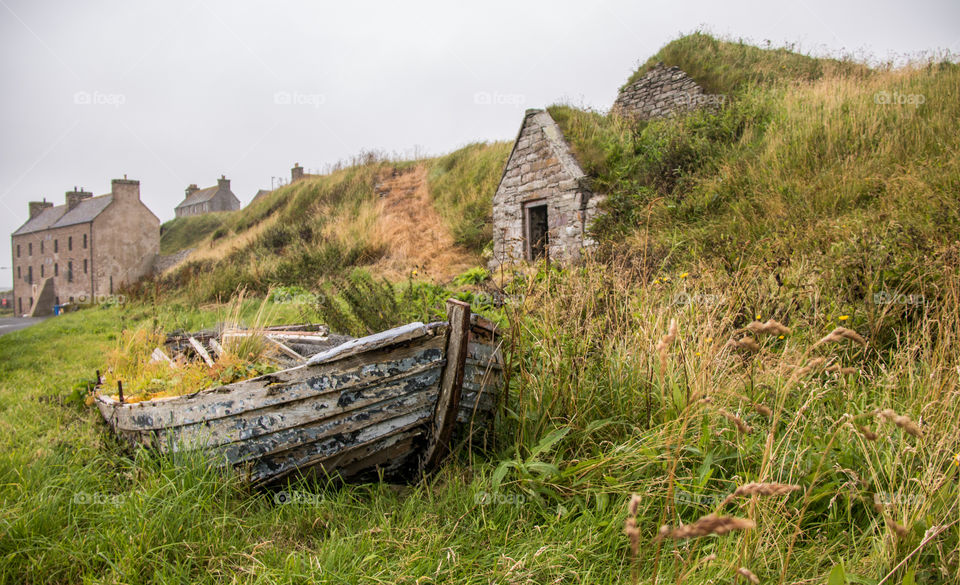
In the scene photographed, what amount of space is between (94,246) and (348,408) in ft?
109

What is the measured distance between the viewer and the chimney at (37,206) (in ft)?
123

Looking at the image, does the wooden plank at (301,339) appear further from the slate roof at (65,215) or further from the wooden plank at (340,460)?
the slate roof at (65,215)

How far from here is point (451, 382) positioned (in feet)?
9.78

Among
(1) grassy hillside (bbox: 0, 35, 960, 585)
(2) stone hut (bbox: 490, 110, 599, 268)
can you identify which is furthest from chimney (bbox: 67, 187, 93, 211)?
(2) stone hut (bbox: 490, 110, 599, 268)

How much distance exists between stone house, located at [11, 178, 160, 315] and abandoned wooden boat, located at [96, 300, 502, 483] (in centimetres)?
2956

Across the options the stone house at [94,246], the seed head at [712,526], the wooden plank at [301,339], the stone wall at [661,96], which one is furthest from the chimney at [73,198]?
the seed head at [712,526]

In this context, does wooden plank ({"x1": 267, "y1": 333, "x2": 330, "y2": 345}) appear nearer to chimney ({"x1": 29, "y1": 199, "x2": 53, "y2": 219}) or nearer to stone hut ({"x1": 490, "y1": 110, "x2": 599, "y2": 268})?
stone hut ({"x1": 490, "y1": 110, "x2": 599, "y2": 268})

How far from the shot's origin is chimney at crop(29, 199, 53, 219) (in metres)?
37.4

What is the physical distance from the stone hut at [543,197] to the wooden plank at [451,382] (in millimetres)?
6869

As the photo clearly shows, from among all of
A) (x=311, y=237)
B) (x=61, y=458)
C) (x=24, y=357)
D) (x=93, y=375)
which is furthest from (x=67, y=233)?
(x=61, y=458)

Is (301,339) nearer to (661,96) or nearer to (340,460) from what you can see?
(340,460)

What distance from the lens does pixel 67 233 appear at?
2984 cm

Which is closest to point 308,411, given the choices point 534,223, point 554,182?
point 554,182

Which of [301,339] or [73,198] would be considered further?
[73,198]
